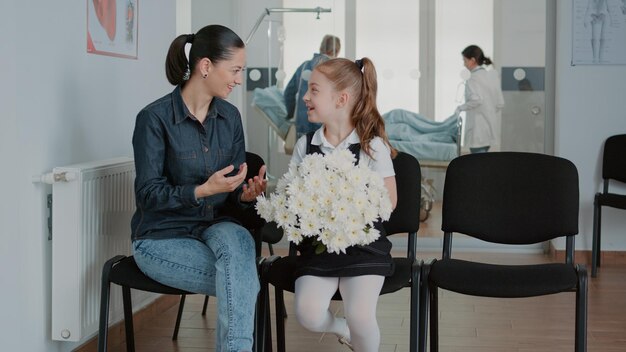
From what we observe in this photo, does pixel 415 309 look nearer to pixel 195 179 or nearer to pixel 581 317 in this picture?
pixel 581 317

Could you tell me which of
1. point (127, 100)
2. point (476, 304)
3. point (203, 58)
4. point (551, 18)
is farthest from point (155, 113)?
point (551, 18)

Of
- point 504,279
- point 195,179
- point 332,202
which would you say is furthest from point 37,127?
point 504,279

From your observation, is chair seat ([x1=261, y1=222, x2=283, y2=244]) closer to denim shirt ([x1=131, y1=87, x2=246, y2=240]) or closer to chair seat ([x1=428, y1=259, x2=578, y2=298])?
denim shirt ([x1=131, y1=87, x2=246, y2=240])

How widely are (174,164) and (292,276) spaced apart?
56 cm

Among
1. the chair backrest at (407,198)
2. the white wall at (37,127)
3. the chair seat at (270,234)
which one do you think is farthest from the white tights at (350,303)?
the chair seat at (270,234)

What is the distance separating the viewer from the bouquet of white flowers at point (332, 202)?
9.43 feet

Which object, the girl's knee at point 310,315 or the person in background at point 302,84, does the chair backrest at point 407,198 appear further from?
the person in background at point 302,84

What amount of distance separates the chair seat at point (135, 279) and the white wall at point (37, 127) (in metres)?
0.32

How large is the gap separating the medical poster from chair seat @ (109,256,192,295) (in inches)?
155

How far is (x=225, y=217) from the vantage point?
10.8 feet

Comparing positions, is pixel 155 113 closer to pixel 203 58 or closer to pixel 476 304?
pixel 203 58

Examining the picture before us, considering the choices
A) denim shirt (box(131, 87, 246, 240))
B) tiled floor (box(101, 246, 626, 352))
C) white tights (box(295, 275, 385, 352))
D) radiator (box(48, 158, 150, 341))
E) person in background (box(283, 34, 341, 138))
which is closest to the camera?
white tights (box(295, 275, 385, 352))

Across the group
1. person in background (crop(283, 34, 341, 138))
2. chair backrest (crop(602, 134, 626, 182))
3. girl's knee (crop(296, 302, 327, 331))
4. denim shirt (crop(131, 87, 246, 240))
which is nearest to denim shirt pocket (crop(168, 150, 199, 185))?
denim shirt (crop(131, 87, 246, 240))

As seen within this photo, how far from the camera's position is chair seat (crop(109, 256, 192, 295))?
120 inches
